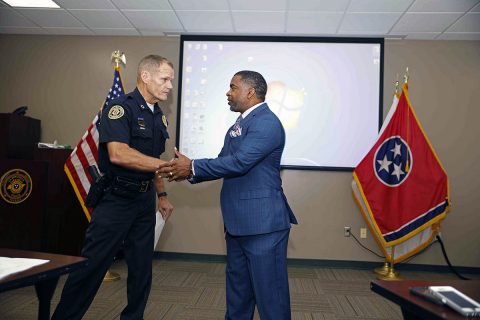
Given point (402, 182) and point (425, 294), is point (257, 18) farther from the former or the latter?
point (425, 294)

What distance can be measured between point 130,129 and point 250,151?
2.07ft

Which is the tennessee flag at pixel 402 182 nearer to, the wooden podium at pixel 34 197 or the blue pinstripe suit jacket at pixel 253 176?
the blue pinstripe suit jacket at pixel 253 176

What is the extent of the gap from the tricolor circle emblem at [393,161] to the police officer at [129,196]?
2366 mm

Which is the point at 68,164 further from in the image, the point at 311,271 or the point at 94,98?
the point at 311,271

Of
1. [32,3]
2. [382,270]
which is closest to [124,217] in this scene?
[32,3]

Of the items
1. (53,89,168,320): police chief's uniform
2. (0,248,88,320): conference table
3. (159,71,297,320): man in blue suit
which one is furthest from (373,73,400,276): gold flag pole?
(0,248,88,320): conference table

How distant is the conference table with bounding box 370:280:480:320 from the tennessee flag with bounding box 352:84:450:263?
242cm

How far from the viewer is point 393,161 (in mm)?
3727

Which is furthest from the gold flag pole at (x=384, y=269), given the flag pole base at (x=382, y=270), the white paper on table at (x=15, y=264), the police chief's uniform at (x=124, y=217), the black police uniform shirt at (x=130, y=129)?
the white paper on table at (x=15, y=264)

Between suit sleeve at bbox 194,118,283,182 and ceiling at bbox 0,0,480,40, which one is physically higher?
ceiling at bbox 0,0,480,40

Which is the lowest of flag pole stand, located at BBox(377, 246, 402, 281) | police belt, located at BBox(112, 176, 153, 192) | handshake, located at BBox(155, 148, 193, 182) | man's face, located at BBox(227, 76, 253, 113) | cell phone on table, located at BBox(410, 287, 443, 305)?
flag pole stand, located at BBox(377, 246, 402, 281)

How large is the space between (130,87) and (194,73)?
0.76 metres

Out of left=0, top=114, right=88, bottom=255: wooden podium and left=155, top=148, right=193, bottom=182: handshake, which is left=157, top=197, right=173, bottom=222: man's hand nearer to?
left=155, top=148, right=193, bottom=182: handshake

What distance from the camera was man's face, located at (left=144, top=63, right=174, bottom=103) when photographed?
2.05 m
